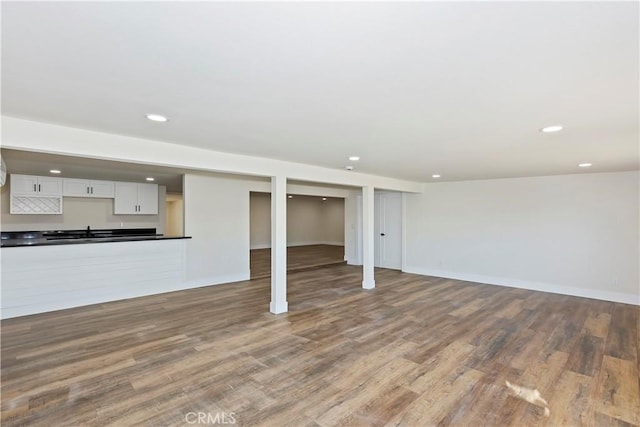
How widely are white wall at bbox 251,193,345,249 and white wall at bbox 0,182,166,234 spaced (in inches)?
187

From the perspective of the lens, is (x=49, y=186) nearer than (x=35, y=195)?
No

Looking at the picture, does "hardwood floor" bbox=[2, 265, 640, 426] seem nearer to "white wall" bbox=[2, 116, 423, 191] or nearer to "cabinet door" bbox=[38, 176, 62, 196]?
"white wall" bbox=[2, 116, 423, 191]

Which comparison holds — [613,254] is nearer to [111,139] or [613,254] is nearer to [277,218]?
[277,218]

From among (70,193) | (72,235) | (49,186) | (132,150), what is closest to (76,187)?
(70,193)

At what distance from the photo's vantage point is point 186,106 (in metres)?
2.31

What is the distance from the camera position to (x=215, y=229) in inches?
252

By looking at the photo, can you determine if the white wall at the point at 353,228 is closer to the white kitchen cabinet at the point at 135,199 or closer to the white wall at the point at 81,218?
the white wall at the point at 81,218

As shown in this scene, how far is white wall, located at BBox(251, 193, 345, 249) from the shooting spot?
41.2ft

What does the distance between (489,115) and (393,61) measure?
129 centimetres

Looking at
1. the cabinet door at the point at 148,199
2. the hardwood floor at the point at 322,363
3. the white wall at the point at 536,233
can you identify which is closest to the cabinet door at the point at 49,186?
the cabinet door at the point at 148,199

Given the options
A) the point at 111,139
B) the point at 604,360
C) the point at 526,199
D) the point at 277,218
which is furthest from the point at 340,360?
the point at 526,199

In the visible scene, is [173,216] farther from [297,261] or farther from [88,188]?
[297,261]

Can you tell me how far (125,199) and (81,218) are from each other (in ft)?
3.34

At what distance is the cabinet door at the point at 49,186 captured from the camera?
632 centimetres
